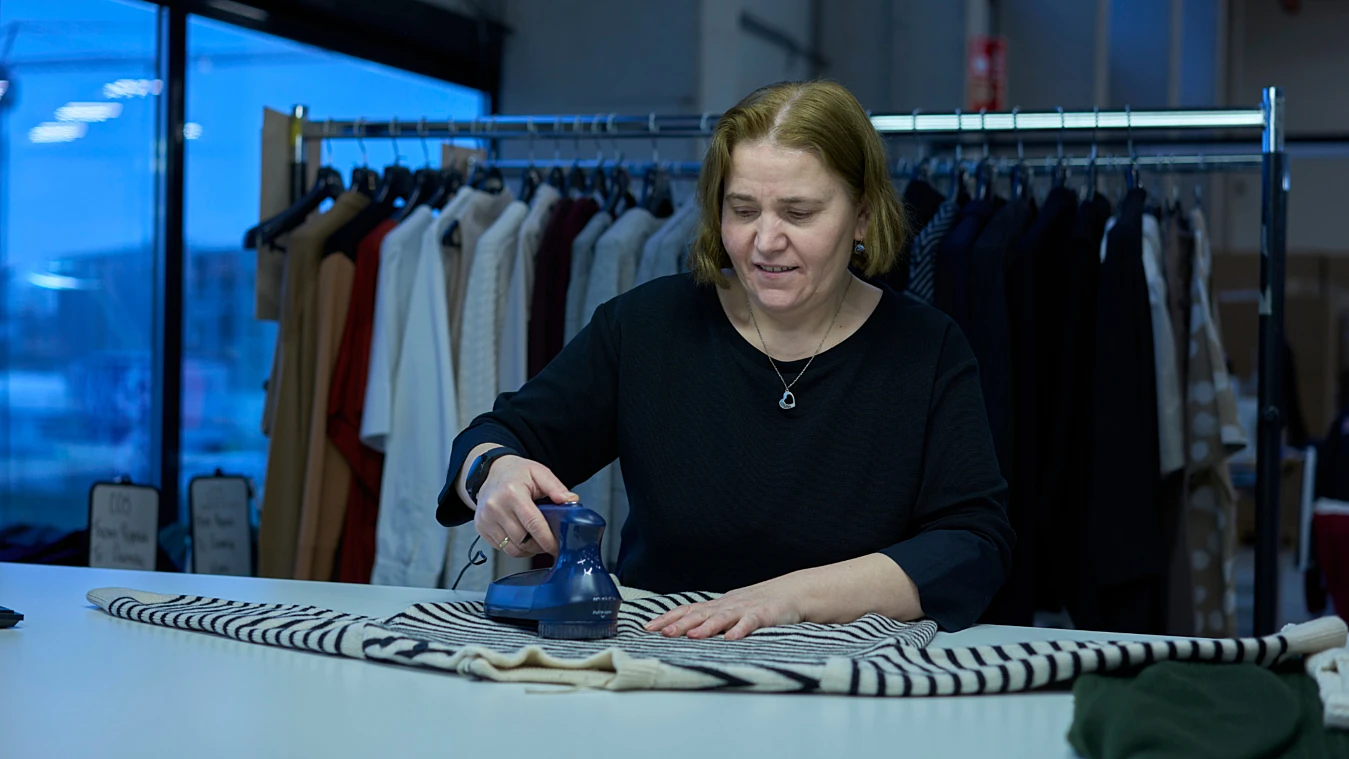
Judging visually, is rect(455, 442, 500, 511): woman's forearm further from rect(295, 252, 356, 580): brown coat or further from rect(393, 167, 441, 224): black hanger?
rect(393, 167, 441, 224): black hanger

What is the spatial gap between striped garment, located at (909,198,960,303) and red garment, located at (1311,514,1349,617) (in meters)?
2.36

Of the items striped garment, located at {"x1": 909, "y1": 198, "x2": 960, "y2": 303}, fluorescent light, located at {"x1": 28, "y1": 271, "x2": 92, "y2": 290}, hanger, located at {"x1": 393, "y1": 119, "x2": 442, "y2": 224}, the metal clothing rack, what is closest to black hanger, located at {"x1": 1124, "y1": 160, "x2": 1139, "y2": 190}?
the metal clothing rack

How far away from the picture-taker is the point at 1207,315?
2.73 m

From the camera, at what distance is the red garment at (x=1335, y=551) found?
13.7 ft

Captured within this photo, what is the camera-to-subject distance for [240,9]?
12.2ft

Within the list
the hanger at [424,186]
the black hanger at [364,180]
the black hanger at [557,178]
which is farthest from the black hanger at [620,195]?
the black hanger at [364,180]

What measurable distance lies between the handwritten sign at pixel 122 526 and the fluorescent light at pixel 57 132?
1.00 metres

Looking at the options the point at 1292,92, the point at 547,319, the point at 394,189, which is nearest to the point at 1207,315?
the point at 547,319

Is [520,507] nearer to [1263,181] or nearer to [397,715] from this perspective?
[397,715]

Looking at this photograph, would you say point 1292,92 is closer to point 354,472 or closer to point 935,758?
point 354,472

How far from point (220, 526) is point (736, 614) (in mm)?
2032

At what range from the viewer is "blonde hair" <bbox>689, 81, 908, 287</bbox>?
1541 mm

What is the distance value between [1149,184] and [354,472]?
5356 millimetres

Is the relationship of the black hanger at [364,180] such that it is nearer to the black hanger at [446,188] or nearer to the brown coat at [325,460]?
the black hanger at [446,188]
